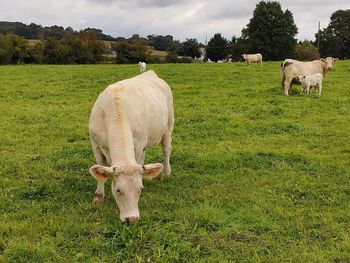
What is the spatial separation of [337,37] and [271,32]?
15.6 metres

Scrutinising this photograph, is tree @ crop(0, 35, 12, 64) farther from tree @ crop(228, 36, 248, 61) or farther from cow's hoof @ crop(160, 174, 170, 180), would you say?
cow's hoof @ crop(160, 174, 170, 180)

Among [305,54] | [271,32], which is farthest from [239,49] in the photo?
[305,54]

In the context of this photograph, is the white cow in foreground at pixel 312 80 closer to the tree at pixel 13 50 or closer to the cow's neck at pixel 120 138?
the cow's neck at pixel 120 138

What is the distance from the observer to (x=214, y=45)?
280ft

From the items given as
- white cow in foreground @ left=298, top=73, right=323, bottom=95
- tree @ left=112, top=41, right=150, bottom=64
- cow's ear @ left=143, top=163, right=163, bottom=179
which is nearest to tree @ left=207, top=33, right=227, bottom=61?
tree @ left=112, top=41, right=150, bottom=64

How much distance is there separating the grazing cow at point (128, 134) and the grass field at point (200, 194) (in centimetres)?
48

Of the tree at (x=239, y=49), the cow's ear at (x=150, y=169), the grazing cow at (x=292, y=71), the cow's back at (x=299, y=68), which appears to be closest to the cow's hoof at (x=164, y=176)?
the cow's ear at (x=150, y=169)

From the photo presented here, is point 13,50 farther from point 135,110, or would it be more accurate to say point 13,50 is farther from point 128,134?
point 128,134

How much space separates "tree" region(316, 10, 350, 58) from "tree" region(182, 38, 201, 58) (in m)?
23.2

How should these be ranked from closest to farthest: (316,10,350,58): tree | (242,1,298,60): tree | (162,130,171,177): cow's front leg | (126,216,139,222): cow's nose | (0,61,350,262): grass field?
(0,61,350,262): grass field
(126,216,139,222): cow's nose
(162,130,171,177): cow's front leg
(242,1,298,60): tree
(316,10,350,58): tree

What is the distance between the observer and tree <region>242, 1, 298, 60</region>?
72.4 metres

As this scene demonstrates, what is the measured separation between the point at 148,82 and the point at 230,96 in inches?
458

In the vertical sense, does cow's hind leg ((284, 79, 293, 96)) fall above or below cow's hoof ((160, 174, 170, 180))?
above

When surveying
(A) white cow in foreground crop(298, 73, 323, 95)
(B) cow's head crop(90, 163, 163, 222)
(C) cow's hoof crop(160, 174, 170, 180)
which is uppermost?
(A) white cow in foreground crop(298, 73, 323, 95)
